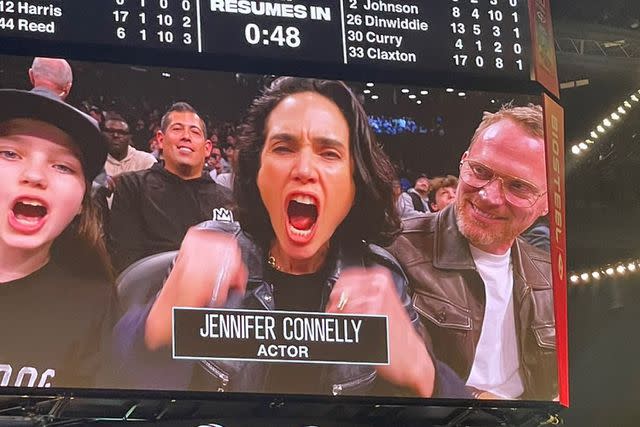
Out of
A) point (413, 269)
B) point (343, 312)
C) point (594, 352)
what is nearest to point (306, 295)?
point (343, 312)

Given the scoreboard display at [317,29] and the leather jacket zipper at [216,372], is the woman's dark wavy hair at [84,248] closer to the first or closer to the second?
the leather jacket zipper at [216,372]

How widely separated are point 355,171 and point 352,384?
101cm

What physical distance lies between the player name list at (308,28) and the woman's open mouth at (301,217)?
73cm

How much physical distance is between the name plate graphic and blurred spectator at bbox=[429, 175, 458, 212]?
63 cm

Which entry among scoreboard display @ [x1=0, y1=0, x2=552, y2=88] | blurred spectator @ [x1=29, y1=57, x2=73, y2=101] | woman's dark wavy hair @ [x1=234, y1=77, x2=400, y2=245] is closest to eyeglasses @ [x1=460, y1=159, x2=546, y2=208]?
woman's dark wavy hair @ [x1=234, y1=77, x2=400, y2=245]

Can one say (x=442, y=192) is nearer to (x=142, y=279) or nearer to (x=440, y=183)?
(x=440, y=183)

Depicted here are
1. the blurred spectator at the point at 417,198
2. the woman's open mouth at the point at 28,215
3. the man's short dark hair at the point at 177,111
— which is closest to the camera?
the woman's open mouth at the point at 28,215

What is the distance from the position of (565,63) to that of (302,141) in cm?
258

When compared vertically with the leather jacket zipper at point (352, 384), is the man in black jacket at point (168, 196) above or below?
above

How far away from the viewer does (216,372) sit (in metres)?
5.40

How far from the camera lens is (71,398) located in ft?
17.2

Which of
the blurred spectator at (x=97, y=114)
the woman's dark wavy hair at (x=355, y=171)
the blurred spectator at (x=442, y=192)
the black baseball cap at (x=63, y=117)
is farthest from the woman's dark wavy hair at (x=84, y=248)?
the blurred spectator at (x=442, y=192)

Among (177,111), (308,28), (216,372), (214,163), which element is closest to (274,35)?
(308,28)

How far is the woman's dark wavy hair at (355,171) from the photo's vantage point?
566cm
